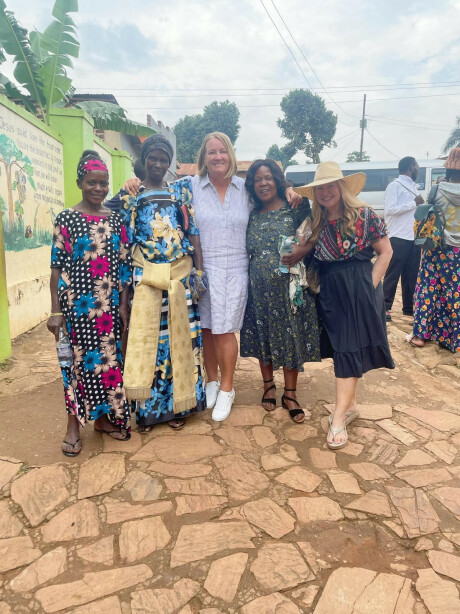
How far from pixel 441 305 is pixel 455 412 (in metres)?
1.45

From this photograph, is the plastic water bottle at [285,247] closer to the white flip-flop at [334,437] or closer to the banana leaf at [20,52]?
the white flip-flop at [334,437]

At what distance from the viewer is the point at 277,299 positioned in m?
2.86

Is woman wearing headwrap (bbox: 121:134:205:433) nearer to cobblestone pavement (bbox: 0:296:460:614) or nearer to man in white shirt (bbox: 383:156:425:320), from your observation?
cobblestone pavement (bbox: 0:296:460:614)

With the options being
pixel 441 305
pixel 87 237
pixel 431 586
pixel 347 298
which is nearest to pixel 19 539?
pixel 87 237

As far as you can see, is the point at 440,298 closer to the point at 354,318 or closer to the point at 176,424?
the point at 354,318

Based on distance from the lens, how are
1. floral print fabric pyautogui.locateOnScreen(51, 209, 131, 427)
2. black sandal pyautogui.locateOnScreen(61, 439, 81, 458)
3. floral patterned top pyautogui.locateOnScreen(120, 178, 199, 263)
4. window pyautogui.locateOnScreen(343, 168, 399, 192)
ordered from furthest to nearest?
window pyautogui.locateOnScreen(343, 168, 399, 192) → floral patterned top pyautogui.locateOnScreen(120, 178, 199, 263) → black sandal pyautogui.locateOnScreen(61, 439, 81, 458) → floral print fabric pyautogui.locateOnScreen(51, 209, 131, 427)

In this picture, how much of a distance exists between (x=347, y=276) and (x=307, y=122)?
29704 mm

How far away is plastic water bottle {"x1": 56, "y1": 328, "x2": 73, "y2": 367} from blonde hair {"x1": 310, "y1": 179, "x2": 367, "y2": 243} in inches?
61.2

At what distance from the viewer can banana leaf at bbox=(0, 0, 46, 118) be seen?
6355 mm

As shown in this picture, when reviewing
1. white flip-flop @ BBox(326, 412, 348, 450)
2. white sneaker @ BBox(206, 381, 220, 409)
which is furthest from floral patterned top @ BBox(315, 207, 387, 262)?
white sneaker @ BBox(206, 381, 220, 409)

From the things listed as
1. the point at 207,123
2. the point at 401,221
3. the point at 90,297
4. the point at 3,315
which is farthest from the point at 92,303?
the point at 207,123

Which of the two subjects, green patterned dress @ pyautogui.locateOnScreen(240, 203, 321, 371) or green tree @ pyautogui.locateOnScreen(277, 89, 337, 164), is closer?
green patterned dress @ pyautogui.locateOnScreen(240, 203, 321, 371)

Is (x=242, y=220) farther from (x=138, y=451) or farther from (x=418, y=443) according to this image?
(x=418, y=443)

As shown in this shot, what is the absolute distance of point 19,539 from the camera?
1902 mm
